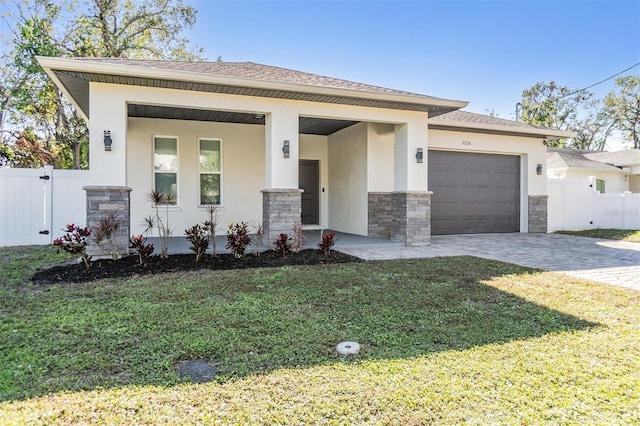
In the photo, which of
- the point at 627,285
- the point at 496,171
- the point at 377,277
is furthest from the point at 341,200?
the point at 627,285

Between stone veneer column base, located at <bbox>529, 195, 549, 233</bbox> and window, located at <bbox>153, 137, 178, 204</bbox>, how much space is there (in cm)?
1064

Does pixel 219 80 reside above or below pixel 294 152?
above

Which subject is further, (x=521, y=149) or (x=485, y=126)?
(x=521, y=149)

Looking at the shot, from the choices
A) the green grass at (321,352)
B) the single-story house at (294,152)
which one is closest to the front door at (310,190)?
the single-story house at (294,152)

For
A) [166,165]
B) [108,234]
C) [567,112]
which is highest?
[567,112]

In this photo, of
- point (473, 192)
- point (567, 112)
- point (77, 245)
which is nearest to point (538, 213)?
point (473, 192)

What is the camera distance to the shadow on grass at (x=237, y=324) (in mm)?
2721

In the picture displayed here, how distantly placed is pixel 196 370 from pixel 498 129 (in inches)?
425

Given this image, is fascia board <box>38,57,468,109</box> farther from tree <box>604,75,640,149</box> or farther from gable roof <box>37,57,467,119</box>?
tree <box>604,75,640,149</box>

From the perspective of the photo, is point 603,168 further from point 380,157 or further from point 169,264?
point 169,264

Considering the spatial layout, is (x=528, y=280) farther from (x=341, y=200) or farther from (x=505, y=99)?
(x=505, y=99)

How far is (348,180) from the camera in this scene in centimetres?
1118

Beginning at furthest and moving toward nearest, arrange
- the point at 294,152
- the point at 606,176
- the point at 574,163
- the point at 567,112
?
the point at 567,112
the point at 606,176
the point at 574,163
the point at 294,152

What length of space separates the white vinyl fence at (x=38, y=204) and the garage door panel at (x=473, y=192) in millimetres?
9169
